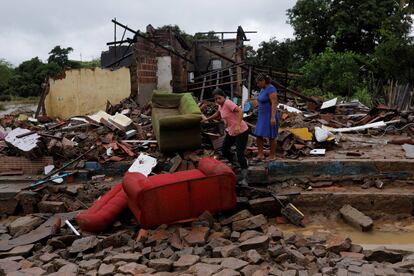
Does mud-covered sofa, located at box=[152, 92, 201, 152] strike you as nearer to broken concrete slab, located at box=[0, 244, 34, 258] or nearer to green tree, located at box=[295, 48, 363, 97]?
broken concrete slab, located at box=[0, 244, 34, 258]

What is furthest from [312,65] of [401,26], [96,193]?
[96,193]

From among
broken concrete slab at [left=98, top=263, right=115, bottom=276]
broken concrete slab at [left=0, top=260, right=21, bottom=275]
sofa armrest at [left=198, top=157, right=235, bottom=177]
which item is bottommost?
broken concrete slab at [left=0, top=260, right=21, bottom=275]

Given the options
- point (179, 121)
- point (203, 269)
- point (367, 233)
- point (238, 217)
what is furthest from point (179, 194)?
point (367, 233)

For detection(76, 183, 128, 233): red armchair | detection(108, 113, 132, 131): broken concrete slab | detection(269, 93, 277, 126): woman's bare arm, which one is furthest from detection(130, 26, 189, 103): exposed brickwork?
detection(76, 183, 128, 233): red armchair

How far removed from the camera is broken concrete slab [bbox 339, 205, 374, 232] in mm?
5781

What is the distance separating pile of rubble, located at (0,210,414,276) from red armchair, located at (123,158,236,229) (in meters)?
0.17

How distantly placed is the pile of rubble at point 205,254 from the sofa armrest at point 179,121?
2.08 m

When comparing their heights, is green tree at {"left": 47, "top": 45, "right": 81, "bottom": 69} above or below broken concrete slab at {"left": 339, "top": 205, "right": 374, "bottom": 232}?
above

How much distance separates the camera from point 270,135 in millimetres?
6945

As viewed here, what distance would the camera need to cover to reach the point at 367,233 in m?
5.77

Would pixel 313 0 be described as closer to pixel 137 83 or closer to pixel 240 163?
pixel 137 83

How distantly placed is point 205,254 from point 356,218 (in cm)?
248

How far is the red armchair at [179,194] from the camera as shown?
5.46m

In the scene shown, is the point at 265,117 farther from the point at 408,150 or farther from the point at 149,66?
the point at 149,66
